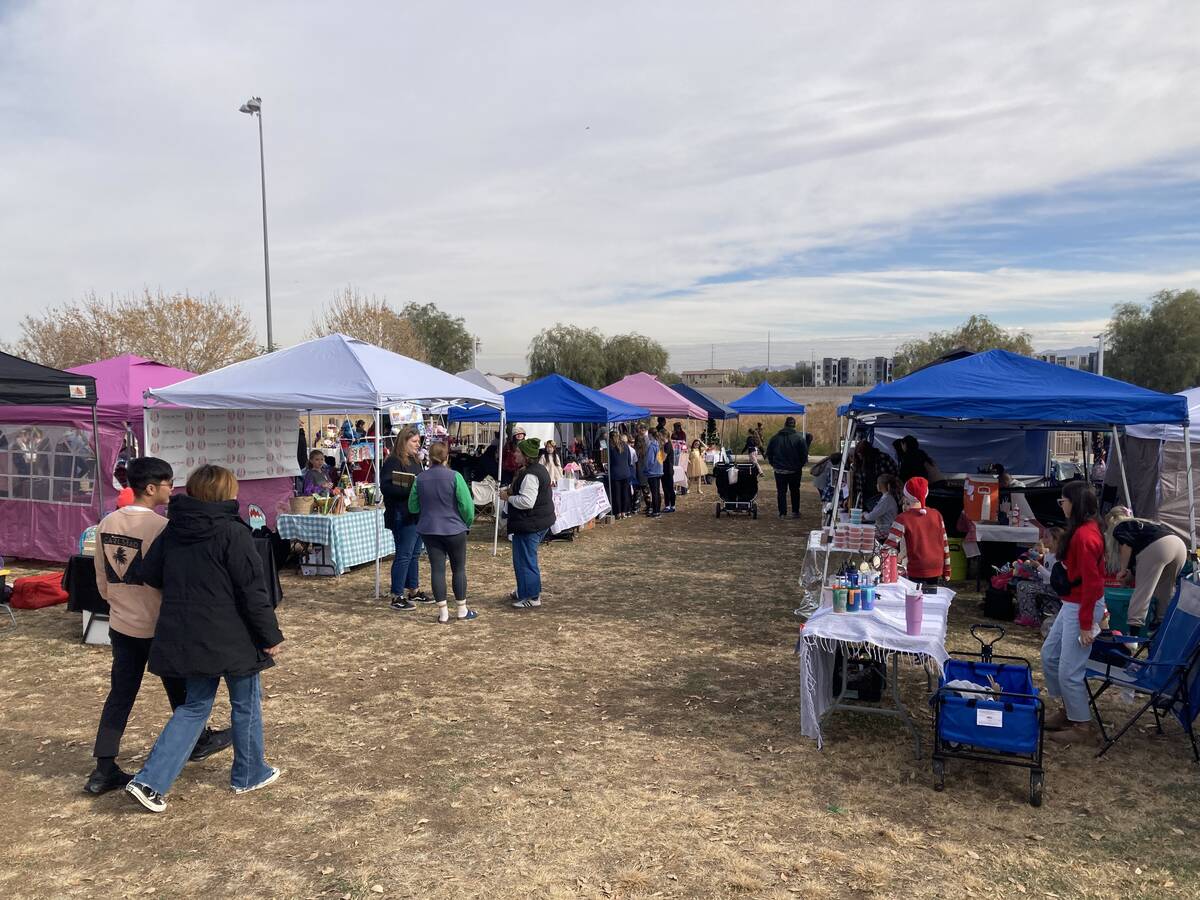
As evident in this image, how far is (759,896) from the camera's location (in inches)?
127

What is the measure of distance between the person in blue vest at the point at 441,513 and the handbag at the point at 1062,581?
4267 mm

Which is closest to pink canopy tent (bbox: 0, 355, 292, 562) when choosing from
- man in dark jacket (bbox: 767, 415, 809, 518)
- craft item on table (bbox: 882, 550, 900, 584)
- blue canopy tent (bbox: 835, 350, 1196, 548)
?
blue canopy tent (bbox: 835, 350, 1196, 548)

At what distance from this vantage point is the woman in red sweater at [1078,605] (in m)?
4.33

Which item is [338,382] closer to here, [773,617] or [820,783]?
[773,617]

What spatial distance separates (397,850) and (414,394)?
578cm

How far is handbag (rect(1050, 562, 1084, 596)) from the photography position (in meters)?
4.44

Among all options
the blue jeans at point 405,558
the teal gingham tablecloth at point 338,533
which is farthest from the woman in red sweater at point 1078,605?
the teal gingham tablecloth at point 338,533

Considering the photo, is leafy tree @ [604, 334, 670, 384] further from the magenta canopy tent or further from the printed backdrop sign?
the printed backdrop sign

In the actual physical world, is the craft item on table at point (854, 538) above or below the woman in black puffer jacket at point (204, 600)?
below

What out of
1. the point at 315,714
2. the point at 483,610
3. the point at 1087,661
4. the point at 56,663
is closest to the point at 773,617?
the point at 483,610

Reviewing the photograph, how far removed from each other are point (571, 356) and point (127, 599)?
40683 mm

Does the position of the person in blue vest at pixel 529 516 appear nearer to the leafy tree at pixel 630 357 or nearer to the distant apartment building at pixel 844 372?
the leafy tree at pixel 630 357

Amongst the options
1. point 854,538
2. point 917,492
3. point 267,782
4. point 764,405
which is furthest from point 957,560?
point 764,405

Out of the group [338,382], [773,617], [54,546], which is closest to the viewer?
[773,617]
